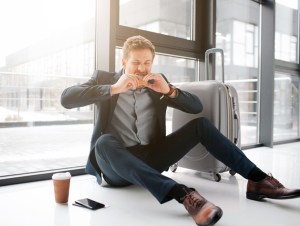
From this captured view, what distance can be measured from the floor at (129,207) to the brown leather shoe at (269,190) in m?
0.04

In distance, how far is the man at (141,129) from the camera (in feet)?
4.85

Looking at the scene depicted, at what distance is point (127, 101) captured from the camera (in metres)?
1.71

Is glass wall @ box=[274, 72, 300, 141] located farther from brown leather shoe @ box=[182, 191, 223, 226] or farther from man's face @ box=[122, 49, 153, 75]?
brown leather shoe @ box=[182, 191, 223, 226]

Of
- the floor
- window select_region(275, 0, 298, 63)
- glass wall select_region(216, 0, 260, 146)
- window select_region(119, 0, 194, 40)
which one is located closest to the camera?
the floor

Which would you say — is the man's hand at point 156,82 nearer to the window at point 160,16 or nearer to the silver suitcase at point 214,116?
the silver suitcase at point 214,116

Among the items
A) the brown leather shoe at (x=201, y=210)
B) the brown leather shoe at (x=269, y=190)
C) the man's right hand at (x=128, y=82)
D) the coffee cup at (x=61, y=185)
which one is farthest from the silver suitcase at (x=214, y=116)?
the coffee cup at (x=61, y=185)

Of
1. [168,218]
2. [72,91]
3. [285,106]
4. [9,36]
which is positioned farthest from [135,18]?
[285,106]

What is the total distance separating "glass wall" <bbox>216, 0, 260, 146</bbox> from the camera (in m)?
3.69

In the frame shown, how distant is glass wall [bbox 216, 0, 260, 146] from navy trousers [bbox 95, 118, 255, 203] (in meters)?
2.12

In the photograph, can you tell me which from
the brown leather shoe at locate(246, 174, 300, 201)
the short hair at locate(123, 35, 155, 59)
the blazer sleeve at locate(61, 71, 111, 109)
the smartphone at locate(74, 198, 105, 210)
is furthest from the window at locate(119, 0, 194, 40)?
the brown leather shoe at locate(246, 174, 300, 201)

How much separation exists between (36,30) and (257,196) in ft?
5.89

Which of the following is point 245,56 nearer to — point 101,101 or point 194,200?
point 101,101

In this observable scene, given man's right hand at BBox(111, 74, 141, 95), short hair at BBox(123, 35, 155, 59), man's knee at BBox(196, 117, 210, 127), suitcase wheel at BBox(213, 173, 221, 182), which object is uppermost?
short hair at BBox(123, 35, 155, 59)

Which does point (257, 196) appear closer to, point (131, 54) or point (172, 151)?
point (172, 151)
